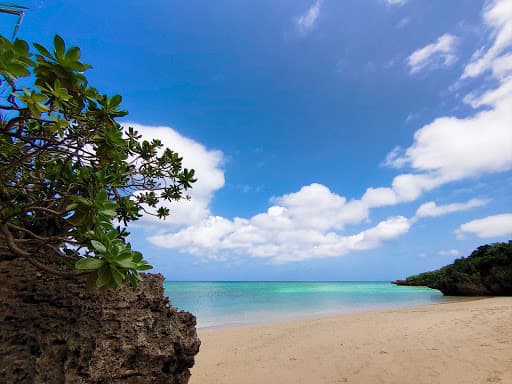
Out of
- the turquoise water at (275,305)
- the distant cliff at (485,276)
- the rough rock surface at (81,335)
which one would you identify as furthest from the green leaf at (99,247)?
the distant cliff at (485,276)

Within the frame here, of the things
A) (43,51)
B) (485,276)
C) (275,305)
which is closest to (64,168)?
(43,51)

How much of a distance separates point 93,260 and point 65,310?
1646 mm

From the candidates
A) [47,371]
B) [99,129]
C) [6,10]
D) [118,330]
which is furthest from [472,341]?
[6,10]

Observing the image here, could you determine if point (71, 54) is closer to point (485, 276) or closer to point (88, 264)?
point (88, 264)

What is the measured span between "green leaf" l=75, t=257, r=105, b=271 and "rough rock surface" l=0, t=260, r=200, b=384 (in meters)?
1.47

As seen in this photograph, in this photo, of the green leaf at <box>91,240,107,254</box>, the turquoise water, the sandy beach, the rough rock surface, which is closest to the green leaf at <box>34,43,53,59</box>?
the green leaf at <box>91,240,107,254</box>

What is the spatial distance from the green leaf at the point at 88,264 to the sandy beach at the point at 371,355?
4.28 metres

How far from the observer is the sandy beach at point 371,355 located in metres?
4.57

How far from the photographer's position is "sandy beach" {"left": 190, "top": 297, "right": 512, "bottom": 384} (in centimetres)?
457

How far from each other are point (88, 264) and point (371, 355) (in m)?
5.97

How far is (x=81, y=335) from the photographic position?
2770 mm

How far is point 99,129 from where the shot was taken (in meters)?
2.53

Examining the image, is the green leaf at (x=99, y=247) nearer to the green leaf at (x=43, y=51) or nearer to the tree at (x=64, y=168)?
the tree at (x=64, y=168)

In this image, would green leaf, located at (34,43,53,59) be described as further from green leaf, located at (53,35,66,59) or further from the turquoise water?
the turquoise water
